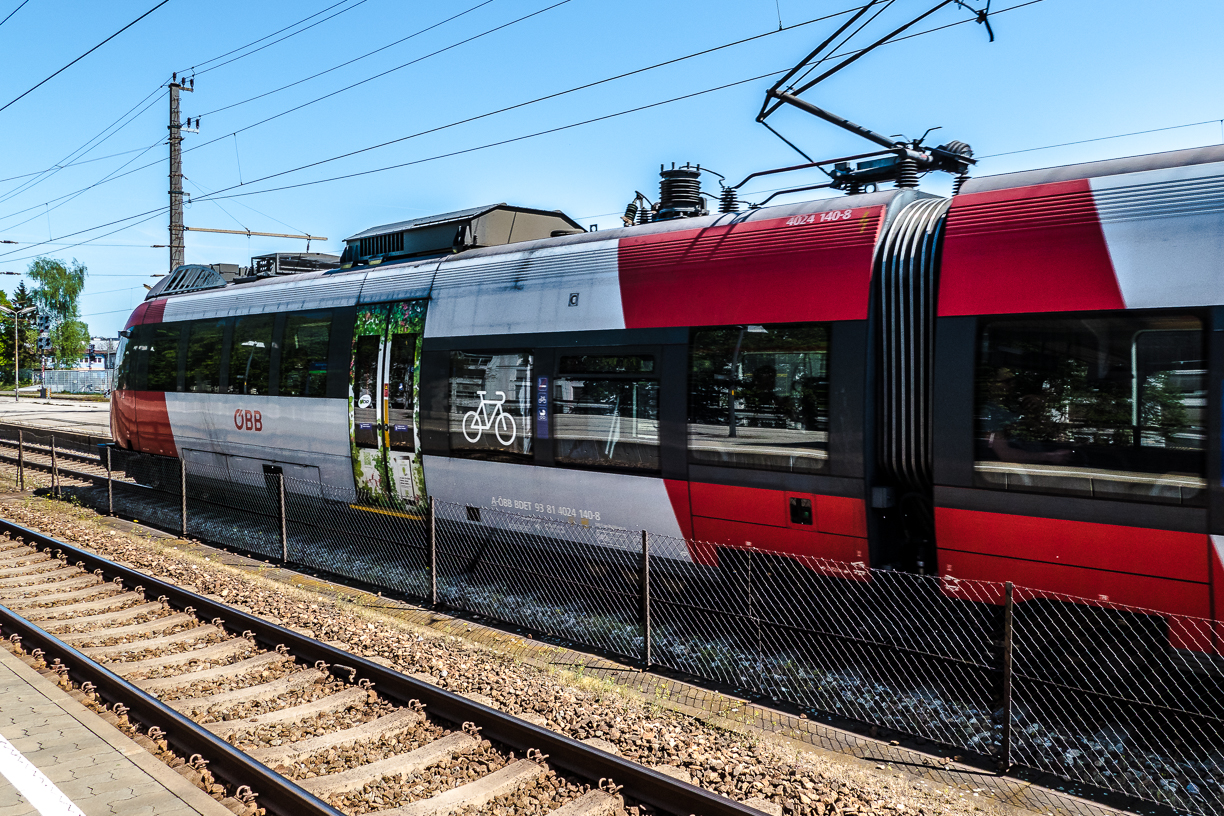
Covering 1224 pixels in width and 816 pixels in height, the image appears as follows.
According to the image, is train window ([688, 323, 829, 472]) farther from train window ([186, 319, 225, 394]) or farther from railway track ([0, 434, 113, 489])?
railway track ([0, 434, 113, 489])

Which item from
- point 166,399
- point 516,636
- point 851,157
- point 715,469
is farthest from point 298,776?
point 166,399

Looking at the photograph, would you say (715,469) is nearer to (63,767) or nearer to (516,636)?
(516,636)

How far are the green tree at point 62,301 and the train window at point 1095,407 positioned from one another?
369 ft

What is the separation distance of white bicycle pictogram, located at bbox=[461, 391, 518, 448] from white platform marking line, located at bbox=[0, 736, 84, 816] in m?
5.36

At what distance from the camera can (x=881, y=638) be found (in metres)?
7.48

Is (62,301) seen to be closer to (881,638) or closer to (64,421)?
(64,421)

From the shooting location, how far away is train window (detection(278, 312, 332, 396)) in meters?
12.3

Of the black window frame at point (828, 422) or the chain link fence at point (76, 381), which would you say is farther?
the chain link fence at point (76, 381)

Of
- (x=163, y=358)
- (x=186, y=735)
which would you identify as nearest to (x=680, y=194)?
(x=186, y=735)

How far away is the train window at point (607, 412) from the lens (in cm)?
848

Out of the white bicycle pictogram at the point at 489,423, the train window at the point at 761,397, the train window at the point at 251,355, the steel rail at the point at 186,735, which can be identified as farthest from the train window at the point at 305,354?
the train window at the point at 761,397

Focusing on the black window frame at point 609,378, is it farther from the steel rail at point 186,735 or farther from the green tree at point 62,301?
the green tree at point 62,301

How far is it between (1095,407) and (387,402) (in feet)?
26.9

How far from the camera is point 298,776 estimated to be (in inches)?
206
